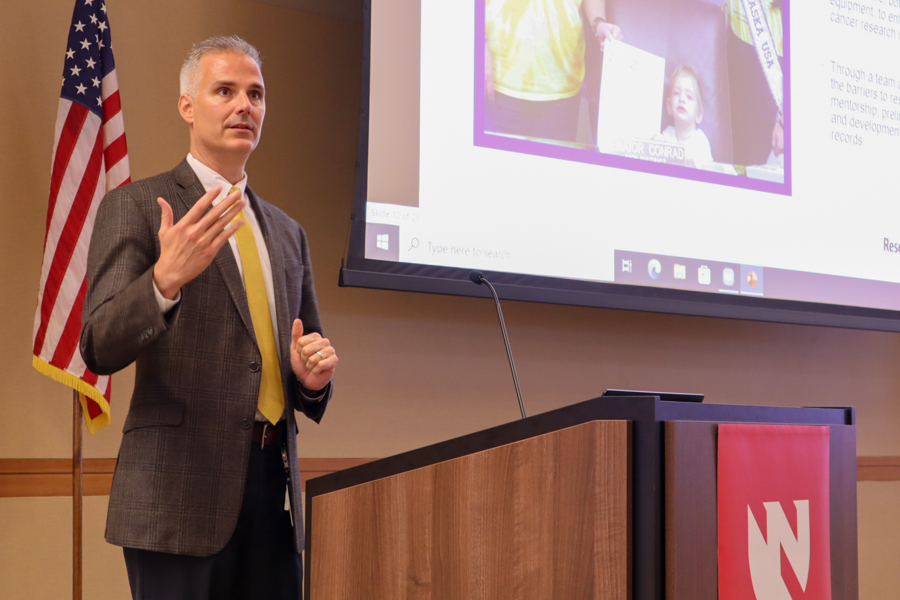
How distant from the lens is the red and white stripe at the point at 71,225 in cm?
209

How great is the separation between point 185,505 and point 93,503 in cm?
113

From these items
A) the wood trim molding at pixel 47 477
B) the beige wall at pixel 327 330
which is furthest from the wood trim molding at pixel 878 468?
the wood trim molding at pixel 47 477

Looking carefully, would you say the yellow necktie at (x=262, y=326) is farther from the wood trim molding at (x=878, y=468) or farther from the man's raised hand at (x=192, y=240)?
the wood trim molding at (x=878, y=468)

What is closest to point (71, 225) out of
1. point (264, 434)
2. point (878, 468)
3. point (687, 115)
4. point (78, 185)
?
point (78, 185)

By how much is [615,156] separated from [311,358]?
68.9 inches

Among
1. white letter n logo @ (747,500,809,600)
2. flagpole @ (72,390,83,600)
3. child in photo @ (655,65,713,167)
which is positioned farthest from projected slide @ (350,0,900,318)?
white letter n logo @ (747,500,809,600)

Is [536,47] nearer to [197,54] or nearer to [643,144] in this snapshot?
[643,144]

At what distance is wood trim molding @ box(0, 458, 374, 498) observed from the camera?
2.20m

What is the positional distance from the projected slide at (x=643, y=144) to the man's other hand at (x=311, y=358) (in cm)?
91

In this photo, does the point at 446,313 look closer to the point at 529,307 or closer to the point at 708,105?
the point at 529,307

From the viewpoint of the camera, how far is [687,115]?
2.96 m

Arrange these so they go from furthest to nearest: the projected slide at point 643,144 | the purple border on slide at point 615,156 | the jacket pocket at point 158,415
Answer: the purple border on slide at point 615,156 < the projected slide at point 643,144 < the jacket pocket at point 158,415

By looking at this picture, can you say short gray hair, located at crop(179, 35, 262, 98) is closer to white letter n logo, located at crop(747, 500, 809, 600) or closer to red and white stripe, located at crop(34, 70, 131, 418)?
red and white stripe, located at crop(34, 70, 131, 418)

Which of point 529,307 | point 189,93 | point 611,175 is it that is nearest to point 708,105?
point 611,175
